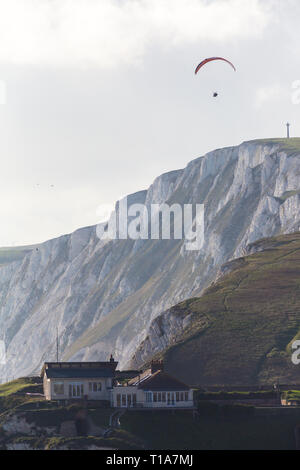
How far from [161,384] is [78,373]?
378 inches

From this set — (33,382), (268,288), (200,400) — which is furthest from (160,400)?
(268,288)

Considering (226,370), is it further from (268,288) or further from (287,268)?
(287,268)

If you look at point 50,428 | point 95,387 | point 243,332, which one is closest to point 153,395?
point 95,387

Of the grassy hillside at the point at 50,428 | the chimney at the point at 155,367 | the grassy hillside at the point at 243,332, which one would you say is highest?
the grassy hillside at the point at 243,332

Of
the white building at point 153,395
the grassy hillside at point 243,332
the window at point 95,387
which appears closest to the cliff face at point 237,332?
the grassy hillside at point 243,332

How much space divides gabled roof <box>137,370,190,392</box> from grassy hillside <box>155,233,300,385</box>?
28.0m

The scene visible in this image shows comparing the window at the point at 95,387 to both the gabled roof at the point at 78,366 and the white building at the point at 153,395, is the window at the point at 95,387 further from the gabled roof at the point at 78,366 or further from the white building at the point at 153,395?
the white building at the point at 153,395

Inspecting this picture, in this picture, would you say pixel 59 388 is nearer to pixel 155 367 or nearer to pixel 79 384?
pixel 79 384

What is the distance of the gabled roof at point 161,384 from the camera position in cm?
10000

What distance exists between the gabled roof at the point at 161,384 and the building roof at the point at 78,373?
5013 mm

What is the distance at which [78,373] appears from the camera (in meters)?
104

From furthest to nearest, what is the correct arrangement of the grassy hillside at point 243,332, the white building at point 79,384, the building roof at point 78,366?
1. the grassy hillside at point 243,332
2. the building roof at point 78,366
3. the white building at point 79,384

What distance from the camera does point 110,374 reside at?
4090 inches
